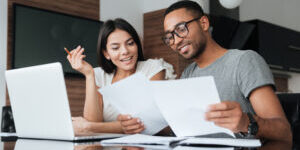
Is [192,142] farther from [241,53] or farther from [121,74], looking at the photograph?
[121,74]

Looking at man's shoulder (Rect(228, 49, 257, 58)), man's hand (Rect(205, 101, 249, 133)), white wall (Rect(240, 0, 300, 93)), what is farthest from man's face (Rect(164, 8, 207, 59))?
white wall (Rect(240, 0, 300, 93))

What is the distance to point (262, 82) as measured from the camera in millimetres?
1112

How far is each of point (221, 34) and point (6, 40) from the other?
227 cm

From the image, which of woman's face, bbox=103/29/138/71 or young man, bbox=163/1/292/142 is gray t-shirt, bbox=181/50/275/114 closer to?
young man, bbox=163/1/292/142

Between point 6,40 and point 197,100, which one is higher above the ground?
point 6,40

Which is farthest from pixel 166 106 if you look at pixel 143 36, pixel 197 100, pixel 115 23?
pixel 143 36

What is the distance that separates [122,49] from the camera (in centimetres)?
178

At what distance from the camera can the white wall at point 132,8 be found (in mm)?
3961

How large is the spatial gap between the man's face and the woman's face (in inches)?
16.7

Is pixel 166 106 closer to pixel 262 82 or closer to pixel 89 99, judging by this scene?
pixel 262 82

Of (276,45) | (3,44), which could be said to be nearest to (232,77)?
(3,44)

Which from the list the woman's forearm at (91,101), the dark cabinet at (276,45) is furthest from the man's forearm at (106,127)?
the dark cabinet at (276,45)

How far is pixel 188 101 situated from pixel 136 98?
0.91 feet

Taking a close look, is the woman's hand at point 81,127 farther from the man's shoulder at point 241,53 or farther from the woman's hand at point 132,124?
the man's shoulder at point 241,53
